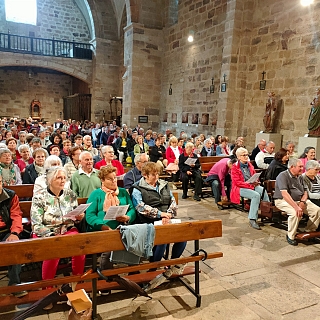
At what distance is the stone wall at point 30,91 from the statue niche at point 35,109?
25cm

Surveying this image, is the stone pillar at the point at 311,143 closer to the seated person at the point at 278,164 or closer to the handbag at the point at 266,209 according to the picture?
the seated person at the point at 278,164

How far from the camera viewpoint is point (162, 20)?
14.0 m

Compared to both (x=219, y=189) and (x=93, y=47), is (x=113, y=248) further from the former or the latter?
(x=93, y=47)

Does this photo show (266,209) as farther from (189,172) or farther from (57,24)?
(57,24)

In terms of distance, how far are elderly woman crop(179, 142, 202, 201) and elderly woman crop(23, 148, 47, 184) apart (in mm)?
2875

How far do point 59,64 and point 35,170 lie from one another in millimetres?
15368

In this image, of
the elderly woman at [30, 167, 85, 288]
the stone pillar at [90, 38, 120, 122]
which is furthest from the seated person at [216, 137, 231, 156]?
the stone pillar at [90, 38, 120, 122]

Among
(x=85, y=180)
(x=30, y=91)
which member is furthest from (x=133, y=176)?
(x=30, y=91)

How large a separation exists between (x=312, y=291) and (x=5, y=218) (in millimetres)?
3085

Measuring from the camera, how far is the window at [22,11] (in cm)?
1884

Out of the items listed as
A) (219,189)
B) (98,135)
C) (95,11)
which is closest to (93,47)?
(95,11)

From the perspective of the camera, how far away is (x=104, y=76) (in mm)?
18328

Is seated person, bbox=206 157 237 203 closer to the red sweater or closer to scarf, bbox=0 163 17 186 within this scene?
the red sweater

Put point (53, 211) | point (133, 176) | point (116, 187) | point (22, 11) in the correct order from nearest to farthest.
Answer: point (53, 211)
point (116, 187)
point (133, 176)
point (22, 11)
